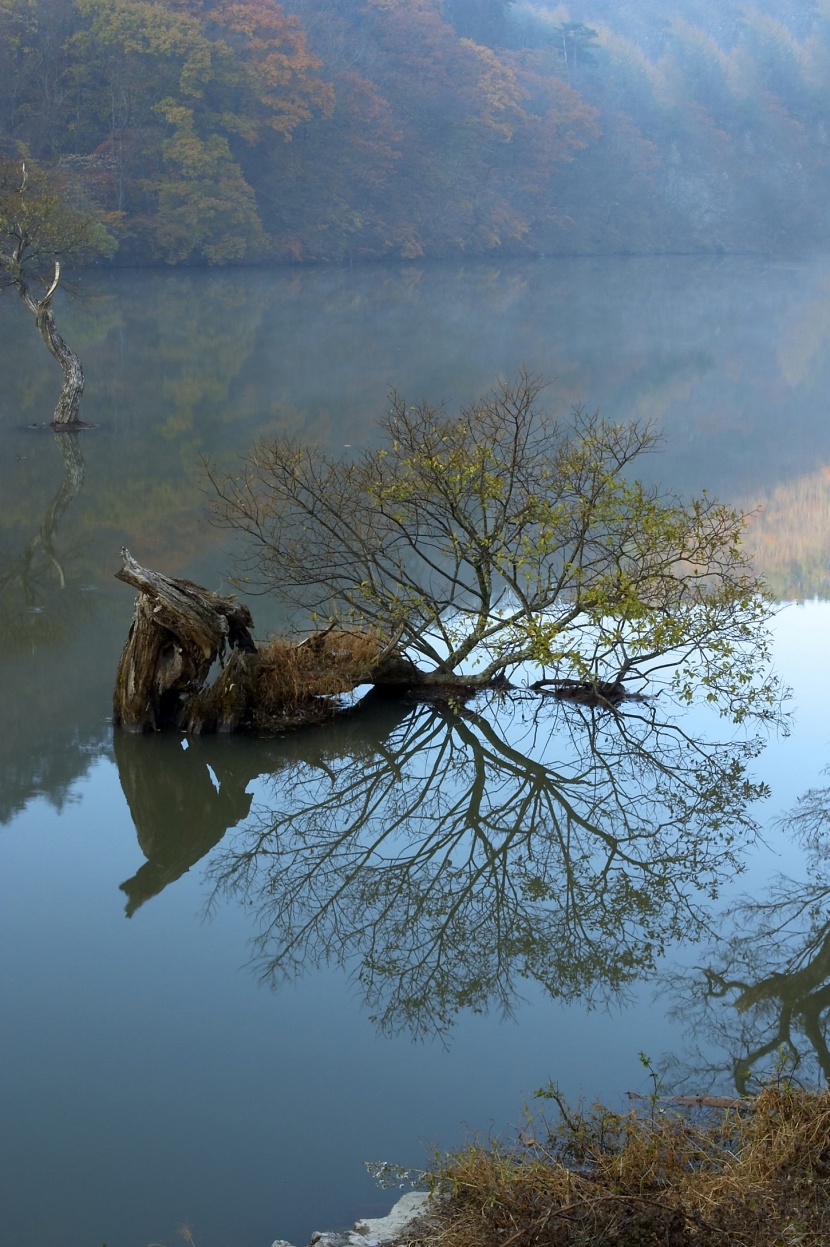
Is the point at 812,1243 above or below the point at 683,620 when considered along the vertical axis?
below

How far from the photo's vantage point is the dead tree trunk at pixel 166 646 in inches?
347

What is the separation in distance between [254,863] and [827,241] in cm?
7909

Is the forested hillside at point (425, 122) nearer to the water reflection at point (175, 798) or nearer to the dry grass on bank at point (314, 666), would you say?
the dry grass on bank at point (314, 666)

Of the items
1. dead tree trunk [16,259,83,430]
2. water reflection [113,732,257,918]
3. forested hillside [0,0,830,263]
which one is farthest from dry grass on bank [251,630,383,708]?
forested hillside [0,0,830,263]

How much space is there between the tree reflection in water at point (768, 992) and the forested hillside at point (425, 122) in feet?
124

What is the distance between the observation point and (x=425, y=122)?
63688mm

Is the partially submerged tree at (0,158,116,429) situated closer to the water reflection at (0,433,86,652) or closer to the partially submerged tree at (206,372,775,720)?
the water reflection at (0,433,86,652)

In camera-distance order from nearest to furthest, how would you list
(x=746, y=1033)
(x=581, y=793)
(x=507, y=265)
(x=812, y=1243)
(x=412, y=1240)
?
(x=812, y=1243) < (x=412, y=1240) < (x=746, y=1033) < (x=581, y=793) < (x=507, y=265)

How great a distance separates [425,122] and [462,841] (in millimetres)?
60983

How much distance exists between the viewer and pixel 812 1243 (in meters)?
3.96

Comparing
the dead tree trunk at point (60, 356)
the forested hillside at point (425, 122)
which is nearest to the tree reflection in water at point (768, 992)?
the dead tree trunk at point (60, 356)

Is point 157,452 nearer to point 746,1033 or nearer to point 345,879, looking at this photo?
point 345,879

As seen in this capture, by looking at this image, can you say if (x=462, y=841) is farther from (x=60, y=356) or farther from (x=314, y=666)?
(x=60, y=356)

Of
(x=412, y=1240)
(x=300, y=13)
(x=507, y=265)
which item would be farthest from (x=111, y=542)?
(x=300, y=13)
